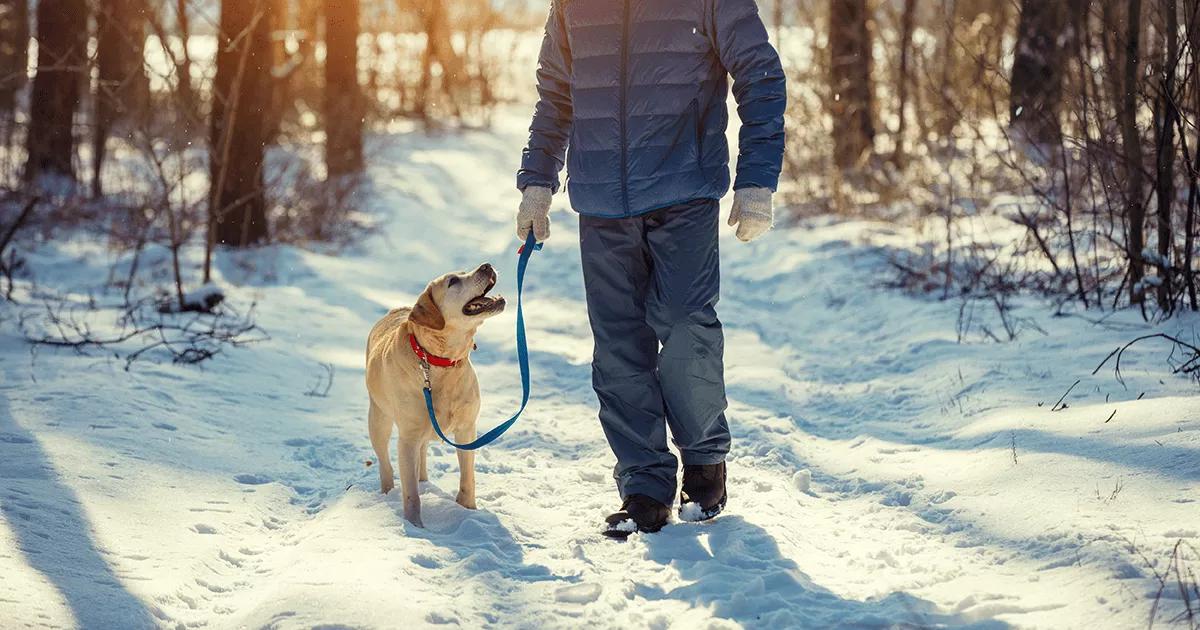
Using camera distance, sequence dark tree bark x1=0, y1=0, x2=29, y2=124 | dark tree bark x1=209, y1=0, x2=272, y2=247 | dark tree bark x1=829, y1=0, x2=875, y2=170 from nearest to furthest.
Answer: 1. dark tree bark x1=209, y1=0, x2=272, y2=247
2. dark tree bark x1=829, y1=0, x2=875, y2=170
3. dark tree bark x1=0, y1=0, x2=29, y2=124

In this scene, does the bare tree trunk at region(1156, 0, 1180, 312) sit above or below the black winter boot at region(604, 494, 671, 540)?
above

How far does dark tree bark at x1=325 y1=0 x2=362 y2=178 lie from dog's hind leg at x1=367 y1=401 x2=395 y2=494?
10058 mm

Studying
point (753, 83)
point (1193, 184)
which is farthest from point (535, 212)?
point (1193, 184)

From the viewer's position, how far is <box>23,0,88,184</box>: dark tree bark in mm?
13656

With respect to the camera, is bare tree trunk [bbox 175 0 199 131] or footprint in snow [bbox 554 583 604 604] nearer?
footprint in snow [bbox 554 583 604 604]

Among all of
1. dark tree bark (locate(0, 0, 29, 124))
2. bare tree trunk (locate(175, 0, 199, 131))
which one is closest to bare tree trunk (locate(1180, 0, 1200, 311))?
bare tree trunk (locate(175, 0, 199, 131))

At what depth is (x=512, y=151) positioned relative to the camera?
69.5 ft

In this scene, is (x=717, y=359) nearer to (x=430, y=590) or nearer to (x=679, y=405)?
(x=679, y=405)

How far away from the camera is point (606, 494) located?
4.80 meters

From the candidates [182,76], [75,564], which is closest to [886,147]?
[182,76]

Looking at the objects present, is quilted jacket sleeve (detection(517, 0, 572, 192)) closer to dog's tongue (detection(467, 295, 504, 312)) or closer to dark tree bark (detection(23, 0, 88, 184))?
dog's tongue (detection(467, 295, 504, 312))

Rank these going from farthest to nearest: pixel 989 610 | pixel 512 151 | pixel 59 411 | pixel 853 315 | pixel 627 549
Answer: pixel 512 151 < pixel 853 315 < pixel 59 411 < pixel 627 549 < pixel 989 610

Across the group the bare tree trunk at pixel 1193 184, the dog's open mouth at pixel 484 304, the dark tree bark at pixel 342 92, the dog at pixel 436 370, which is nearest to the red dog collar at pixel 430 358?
the dog at pixel 436 370

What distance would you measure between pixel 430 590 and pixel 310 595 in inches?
15.4
